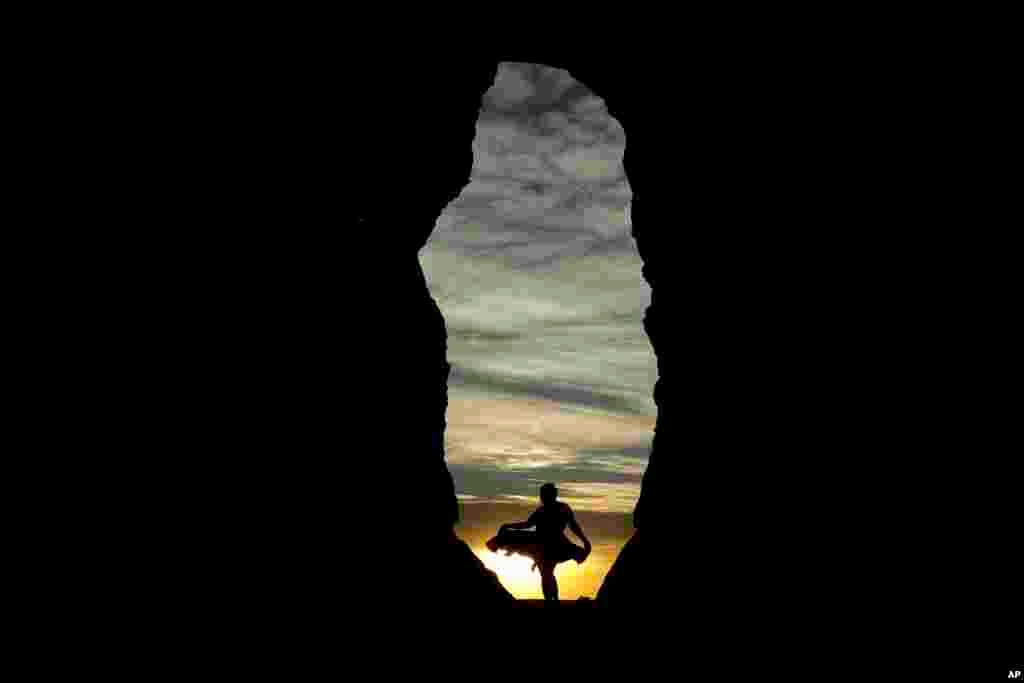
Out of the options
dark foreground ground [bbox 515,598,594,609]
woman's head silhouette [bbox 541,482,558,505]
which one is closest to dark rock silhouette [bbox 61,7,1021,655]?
dark foreground ground [bbox 515,598,594,609]

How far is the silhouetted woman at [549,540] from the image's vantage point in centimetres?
1159

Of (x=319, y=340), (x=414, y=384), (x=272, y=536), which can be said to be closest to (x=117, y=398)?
(x=272, y=536)

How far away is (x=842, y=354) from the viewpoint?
340 inches

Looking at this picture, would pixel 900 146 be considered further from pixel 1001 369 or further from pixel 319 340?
pixel 319 340

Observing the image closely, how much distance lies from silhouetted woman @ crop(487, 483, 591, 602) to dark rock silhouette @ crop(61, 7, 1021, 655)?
90cm

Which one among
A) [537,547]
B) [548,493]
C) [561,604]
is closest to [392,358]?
[548,493]

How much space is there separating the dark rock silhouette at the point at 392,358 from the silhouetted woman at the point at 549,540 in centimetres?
90

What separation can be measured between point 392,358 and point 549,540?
398 cm

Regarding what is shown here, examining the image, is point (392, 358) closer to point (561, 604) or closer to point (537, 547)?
point (537, 547)

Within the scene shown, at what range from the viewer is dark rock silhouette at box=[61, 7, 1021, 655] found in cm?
738

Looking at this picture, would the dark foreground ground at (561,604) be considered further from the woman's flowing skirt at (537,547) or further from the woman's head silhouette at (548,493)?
the woman's head silhouette at (548,493)

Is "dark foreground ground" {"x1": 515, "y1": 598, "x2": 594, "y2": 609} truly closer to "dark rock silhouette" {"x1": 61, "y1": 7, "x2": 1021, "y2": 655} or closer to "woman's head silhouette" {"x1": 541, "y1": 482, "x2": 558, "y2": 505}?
"dark rock silhouette" {"x1": 61, "y1": 7, "x2": 1021, "y2": 655}

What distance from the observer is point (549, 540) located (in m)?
11.6

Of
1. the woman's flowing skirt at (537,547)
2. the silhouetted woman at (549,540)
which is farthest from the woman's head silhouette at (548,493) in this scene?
the woman's flowing skirt at (537,547)
